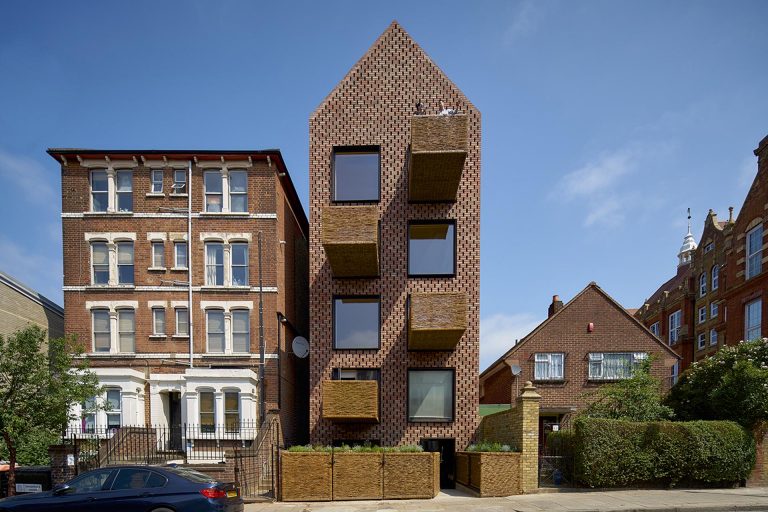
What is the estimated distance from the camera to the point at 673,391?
19.4m

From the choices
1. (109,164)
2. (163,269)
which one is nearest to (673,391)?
(163,269)

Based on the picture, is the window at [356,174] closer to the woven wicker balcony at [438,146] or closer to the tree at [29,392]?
the woven wicker balcony at [438,146]

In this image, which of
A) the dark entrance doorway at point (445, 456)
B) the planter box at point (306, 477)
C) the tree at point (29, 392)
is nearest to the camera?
the tree at point (29, 392)

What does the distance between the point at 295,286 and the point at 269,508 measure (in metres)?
12.2

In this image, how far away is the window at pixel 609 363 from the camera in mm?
27141

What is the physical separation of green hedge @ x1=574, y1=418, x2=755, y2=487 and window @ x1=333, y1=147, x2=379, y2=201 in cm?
1153

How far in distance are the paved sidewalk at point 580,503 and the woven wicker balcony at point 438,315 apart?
5428 mm

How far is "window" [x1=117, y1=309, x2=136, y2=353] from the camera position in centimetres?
2138

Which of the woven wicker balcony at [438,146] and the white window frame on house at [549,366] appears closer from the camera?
the woven wicker balcony at [438,146]

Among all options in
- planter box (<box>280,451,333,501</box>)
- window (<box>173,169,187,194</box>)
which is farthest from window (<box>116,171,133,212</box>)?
planter box (<box>280,451,333,501</box>)

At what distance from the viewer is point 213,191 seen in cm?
2191

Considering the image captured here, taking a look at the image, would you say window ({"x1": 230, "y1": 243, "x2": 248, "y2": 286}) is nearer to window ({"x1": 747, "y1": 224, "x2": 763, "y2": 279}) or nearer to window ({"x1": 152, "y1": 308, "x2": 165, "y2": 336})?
window ({"x1": 152, "y1": 308, "x2": 165, "y2": 336})

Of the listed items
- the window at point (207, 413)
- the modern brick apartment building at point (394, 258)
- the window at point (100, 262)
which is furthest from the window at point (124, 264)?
the modern brick apartment building at point (394, 258)

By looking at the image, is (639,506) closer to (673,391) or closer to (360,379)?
(673,391)
